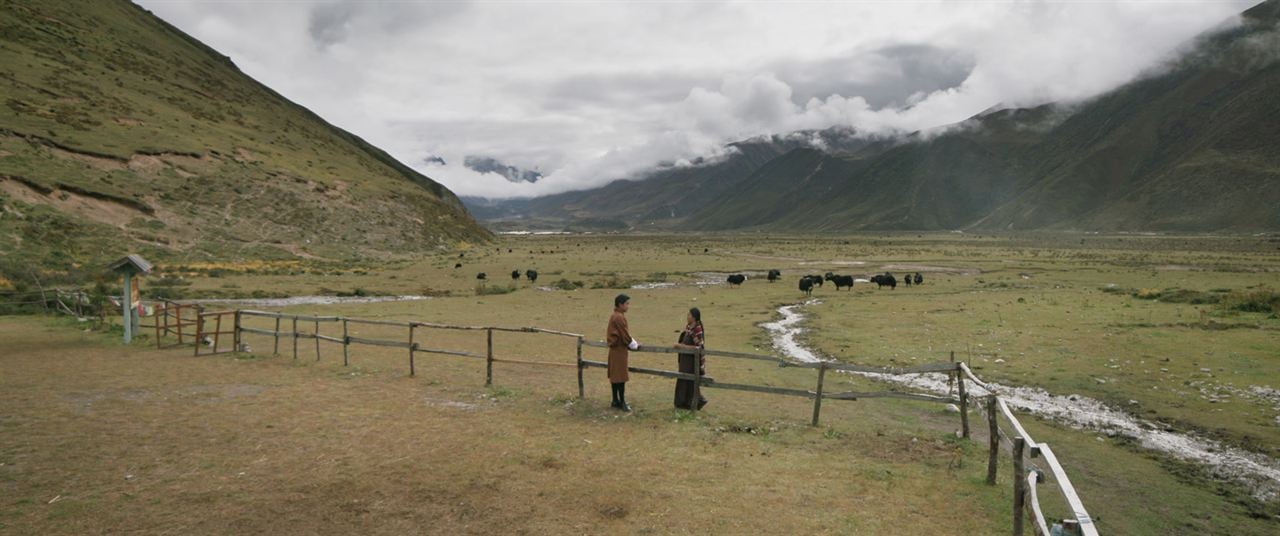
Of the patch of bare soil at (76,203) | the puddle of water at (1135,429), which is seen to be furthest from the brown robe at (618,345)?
the patch of bare soil at (76,203)

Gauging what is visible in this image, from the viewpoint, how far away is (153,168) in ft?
217

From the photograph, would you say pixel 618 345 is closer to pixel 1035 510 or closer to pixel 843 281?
pixel 1035 510

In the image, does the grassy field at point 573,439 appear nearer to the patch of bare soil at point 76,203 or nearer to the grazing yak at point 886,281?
the grazing yak at point 886,281

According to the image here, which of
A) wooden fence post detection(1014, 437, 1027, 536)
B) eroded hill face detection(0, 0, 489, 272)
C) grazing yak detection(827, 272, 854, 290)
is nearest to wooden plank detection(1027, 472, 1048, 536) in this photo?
wooden fence post detection(1014, 437, 1027, 536)

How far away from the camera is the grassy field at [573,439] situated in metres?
7.95

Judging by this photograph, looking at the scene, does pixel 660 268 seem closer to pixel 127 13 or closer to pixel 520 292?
pixel 520 292

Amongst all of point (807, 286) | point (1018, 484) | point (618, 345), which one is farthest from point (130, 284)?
point (807, 286)

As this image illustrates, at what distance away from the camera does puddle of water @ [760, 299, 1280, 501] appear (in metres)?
10.3

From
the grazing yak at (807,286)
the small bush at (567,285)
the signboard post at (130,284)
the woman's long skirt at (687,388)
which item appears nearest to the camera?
the woman's long skirt at (687,388)

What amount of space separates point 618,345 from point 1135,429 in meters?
10.6

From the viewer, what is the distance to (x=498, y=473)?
30.4 feet

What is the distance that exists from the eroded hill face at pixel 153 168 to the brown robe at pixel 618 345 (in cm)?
4385

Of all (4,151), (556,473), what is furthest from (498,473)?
(4,151)

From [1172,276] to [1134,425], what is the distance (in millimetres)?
42919
